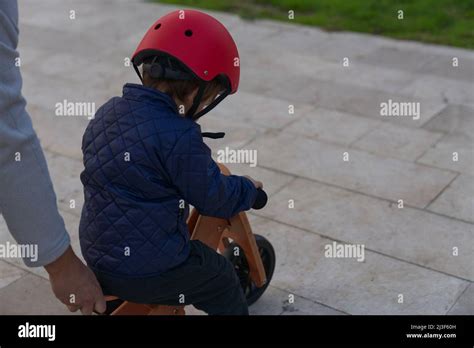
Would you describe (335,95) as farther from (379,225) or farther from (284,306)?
(284,306)

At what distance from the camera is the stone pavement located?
15.1ft

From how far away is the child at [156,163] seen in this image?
3193mm

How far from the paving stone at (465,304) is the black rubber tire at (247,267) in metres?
0.92

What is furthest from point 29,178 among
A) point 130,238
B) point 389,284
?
point 389,284

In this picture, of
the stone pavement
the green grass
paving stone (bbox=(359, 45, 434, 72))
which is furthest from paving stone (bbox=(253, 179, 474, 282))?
the green grass

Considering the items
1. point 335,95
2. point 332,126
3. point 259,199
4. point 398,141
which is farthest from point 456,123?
point 259,199

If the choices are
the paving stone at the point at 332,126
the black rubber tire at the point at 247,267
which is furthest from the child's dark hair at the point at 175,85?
the paving stone at the point at 332,126

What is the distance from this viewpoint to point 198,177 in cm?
325

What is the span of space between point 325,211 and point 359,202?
0.78ft

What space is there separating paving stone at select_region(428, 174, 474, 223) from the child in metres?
2.27

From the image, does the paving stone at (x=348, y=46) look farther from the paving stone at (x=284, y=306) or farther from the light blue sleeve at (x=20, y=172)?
the light blue sleeve at (x=20, y=172)

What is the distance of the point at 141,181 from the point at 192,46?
0.52m

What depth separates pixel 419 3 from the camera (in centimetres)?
937
